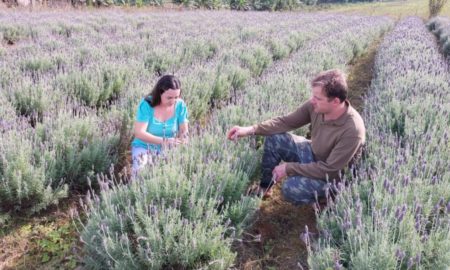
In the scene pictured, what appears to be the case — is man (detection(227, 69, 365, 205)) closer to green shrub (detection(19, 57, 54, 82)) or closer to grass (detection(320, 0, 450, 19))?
green shrub (detection(19, 57, 54, 82))

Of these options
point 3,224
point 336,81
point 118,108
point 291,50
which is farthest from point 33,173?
point 291,50

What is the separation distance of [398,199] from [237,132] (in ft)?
4.66

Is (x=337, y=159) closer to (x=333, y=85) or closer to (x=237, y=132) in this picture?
(x=333, y=85)

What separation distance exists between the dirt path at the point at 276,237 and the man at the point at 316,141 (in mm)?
247

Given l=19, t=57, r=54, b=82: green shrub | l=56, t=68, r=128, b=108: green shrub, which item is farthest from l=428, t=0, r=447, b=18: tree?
l=19, t=57, r=54, b=82: green shrub

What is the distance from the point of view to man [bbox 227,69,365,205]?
2.70 meters

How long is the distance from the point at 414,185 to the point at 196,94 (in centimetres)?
306

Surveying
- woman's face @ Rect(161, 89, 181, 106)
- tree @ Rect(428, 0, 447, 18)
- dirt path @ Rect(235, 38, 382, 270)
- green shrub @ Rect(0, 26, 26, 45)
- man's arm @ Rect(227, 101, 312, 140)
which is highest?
tree @ Rect(428, 0, 447, 18)

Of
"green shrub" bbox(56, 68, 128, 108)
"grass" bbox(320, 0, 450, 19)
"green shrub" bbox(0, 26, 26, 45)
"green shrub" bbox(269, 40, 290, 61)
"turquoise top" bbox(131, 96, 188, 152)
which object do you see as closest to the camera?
"turquoise top" bbox(131, 96, 188, 152)

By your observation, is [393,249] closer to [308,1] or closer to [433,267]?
[433,267]

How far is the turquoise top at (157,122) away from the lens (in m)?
3.32

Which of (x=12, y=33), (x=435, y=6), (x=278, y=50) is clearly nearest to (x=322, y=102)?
(x=278, y=50)

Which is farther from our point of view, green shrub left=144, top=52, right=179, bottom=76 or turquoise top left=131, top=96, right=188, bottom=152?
green shrub left=144, top=52, right=179, bottom=76

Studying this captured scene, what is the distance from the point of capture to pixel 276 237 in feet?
9.60
